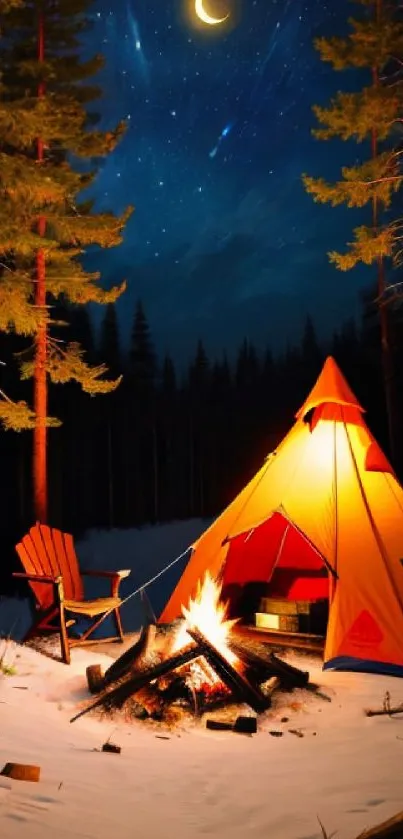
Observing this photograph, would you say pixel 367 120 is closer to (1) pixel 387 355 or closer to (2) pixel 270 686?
(1) pixel 387 355

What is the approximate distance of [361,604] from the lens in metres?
5.64

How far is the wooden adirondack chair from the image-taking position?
604cm

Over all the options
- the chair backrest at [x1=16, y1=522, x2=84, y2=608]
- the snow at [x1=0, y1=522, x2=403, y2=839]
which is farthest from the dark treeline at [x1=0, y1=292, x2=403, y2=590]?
the snow at [x1=0, y1=522, x2=403, y2=839]

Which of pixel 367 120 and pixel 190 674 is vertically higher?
pixel 367 120

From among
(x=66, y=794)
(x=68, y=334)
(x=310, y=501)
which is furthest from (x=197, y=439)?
(x=66, y=794)

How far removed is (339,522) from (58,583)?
8.79 feet

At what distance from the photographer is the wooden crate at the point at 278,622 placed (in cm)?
695

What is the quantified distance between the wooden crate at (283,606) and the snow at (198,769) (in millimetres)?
1663

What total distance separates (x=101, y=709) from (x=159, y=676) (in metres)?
0.46

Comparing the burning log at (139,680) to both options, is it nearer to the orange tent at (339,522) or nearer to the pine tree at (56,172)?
Answer: the orange tent at (339,522)

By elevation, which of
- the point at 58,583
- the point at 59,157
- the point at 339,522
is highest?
the point at 59,157

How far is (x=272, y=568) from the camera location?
820 centimetres

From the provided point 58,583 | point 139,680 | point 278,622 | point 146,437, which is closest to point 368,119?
point 278,622

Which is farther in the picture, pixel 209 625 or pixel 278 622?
pixel 278 622
